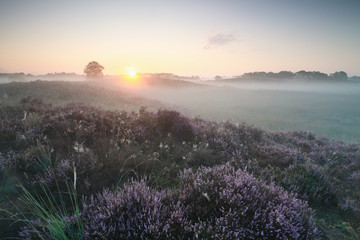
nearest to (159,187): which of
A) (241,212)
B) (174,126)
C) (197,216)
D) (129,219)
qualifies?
(197,216)

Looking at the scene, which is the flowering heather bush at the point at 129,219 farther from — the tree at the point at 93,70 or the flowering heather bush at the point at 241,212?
the tree at the point at 93,70

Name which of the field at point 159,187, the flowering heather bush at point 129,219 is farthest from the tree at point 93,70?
the flowering heather bush at point 129,219

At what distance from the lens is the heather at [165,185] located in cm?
212

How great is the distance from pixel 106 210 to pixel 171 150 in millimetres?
2859

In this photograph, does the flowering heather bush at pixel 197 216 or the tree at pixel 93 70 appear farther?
the tree at pixel 93 70

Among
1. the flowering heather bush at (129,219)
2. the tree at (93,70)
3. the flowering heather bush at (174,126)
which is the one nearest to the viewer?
the flowering heather bush at (129,219)

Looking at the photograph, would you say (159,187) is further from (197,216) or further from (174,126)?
(174,126)

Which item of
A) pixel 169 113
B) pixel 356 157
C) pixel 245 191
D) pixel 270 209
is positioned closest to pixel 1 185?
pixel 245 191

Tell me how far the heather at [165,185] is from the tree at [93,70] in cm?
7859

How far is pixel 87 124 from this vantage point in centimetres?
570

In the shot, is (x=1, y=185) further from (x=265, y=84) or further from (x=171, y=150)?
(x=265, y=84)

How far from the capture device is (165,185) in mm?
3369

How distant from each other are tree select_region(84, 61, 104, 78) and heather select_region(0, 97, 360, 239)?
78589mm

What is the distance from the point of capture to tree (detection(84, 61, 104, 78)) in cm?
7581
